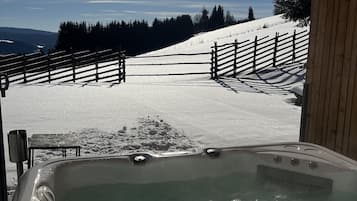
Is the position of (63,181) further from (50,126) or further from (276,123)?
(276,123)

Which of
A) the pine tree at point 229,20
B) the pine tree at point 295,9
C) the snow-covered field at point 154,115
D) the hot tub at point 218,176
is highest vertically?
the pine tree at point 229,20

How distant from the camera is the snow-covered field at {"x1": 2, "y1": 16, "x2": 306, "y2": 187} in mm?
4211

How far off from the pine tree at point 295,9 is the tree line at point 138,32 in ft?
38.6

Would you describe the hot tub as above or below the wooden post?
below

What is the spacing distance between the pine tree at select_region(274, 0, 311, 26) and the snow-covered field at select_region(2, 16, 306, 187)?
1.37 m

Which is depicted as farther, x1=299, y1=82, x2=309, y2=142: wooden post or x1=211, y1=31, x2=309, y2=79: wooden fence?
x1=211, y1=31, x2=309, y2=79: wooden fence

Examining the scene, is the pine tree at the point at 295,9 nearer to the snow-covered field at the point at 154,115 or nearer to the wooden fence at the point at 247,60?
the snow-covered field at the point at 154,115

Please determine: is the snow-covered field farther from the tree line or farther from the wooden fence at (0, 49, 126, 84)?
the tree line

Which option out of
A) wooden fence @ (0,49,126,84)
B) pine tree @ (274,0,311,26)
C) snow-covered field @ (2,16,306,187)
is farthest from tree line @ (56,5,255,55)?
pine tree @ (274,0,311,26)

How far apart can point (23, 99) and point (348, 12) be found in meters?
5.21

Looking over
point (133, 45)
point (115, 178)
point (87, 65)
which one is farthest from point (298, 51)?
point (133, 45)

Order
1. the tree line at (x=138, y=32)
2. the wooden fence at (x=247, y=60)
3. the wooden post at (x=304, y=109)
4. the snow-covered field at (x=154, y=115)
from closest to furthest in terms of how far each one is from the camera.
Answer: the wooden post at (x=304, y=109) < the snow-covered field at (x=154, y=115) < the wooden fence at (x=247, y=60) < the tree line at (x=138, y=32)

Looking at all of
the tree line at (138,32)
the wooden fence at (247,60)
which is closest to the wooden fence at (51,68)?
the wooden fence at (247,60)

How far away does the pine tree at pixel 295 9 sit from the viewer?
7.08m
